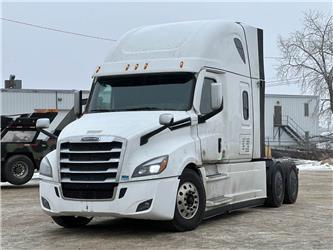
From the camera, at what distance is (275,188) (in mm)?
12180

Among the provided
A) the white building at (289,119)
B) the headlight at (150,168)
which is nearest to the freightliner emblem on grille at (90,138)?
the headlight at (150,168)

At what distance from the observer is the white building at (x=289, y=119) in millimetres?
51281

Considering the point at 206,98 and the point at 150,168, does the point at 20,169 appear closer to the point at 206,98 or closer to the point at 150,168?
the point at 206,98

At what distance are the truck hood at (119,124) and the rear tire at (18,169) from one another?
9.72 metres

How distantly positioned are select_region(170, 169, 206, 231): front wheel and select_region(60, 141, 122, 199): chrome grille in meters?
1.05

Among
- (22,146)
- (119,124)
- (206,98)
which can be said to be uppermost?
(206,98)

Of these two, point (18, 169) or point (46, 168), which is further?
point (18, 169)

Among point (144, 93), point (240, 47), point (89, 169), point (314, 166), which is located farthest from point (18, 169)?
point (314, 166)

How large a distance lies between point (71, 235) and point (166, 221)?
146 centimetres

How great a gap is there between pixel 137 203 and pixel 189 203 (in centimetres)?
103

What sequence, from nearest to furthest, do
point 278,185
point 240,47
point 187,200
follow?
point 187,200, point 240,47, point 278,185

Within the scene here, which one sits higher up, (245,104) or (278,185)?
(245,104)

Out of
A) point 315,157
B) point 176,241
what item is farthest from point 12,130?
point 315,157

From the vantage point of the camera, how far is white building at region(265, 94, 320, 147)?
51281mm
